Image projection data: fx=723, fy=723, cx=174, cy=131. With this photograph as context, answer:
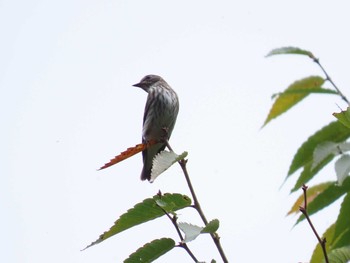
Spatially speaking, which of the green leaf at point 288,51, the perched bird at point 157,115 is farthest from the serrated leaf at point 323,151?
the perched bird at point 157,115

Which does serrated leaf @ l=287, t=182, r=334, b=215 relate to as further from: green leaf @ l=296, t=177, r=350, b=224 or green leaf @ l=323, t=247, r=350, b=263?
green leaf @ l=323, t=247, r=350, b=263

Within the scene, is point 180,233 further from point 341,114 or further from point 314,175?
point 314,175

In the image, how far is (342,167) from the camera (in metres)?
2.79

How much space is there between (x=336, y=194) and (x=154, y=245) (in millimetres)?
1082

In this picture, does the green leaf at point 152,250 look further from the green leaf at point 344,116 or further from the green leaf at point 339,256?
the green leaf at point 344,116

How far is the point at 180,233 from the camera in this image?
2236 millimetres

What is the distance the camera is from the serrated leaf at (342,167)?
8.91ft

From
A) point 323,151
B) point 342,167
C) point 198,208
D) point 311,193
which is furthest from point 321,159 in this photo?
point 198,208

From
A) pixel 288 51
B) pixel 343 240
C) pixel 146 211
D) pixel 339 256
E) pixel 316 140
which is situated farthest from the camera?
pixel 288 51

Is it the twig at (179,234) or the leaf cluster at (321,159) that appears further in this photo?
the leaf cluster at (321,159)

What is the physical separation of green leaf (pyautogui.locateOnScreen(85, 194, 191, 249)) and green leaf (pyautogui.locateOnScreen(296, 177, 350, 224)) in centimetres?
82

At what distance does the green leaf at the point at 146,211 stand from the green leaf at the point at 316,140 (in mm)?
1120

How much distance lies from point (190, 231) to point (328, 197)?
42.5 inches

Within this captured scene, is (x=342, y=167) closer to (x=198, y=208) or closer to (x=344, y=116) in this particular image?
(x=344, y=116)
